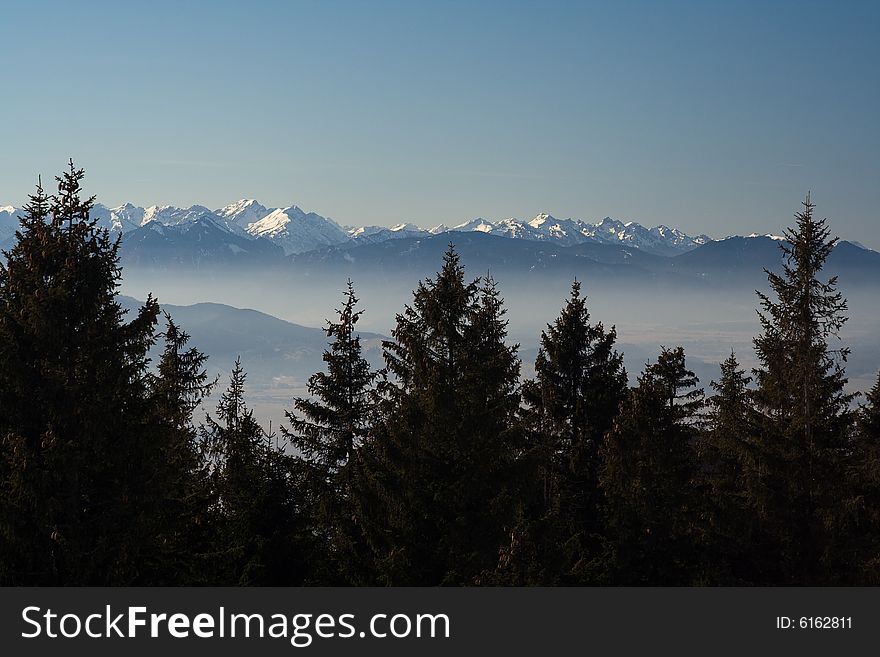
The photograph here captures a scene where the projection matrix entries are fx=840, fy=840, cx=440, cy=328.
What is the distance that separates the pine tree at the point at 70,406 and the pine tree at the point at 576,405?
40.6 ft

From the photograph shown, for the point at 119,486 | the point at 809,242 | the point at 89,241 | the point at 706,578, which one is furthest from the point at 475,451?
the point at 809,242

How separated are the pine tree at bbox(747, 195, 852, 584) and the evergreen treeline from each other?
61 millimetres

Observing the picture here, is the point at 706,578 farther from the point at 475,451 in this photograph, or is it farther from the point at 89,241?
the point at 89,241

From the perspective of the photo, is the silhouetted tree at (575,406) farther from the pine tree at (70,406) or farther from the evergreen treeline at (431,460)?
the pine tree at (70,406)

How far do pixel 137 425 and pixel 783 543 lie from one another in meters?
18.0

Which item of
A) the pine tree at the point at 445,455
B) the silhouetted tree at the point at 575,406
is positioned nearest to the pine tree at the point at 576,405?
the silhouetted tree at the point at 575,406

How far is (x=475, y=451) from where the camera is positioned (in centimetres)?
2059

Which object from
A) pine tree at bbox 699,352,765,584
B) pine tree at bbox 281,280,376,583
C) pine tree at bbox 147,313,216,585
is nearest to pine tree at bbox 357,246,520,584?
pine tree at bbox 147,313,216,585

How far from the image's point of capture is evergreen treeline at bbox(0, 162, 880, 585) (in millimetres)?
16156

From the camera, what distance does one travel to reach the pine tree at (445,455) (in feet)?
65.2

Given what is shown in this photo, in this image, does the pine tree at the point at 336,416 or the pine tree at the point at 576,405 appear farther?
the pine tree at the point at 336,416

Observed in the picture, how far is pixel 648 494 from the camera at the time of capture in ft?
69.9

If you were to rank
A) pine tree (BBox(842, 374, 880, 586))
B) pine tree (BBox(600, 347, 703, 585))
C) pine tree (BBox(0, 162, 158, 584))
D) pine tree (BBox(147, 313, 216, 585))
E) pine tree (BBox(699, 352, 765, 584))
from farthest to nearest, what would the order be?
pine tree (BBox(699, 352, 765, 584)), pine tree (BBox(842, 374, 880, 586)), pine tree (BBox(600, 347, 703, 585)), pine tree (BBox(147, 313, 216, 585)), pine tree (BBox(0, 162, 158, 584))

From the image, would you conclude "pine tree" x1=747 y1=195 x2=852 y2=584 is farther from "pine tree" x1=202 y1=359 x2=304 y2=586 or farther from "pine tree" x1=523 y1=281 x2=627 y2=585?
"pine tree" x1=202 y1=359 x2=304 y2=586
